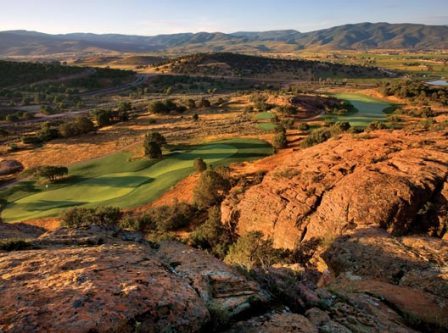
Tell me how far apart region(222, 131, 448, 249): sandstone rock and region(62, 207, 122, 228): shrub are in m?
8.01

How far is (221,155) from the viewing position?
34312mm

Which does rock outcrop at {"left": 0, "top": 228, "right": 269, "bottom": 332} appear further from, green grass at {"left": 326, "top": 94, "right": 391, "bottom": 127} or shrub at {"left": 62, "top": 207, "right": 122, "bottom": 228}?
green grass at {"left": 326, "top": 94, "right": 391, "bottom": 127}

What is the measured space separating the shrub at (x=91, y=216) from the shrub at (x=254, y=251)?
378 inches

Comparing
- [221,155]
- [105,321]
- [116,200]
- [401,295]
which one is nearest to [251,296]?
[105,321]

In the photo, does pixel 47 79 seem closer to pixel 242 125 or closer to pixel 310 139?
pixel 242 125

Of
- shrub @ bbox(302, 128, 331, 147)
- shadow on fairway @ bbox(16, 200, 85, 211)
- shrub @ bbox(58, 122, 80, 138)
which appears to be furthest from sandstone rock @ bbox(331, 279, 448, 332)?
shrub @ bbox(58, 122, 80, 138)

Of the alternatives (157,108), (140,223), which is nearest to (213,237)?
(140,223)

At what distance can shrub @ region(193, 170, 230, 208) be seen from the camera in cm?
2400

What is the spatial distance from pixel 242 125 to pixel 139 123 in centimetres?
1875

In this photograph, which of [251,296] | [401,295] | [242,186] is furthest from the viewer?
[242,186]

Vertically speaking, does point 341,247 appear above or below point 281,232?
above

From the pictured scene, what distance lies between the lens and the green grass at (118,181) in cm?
2686

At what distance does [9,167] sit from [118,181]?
678 inches

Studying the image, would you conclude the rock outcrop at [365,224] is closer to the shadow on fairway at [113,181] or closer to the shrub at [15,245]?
the shrub at [15,245]
